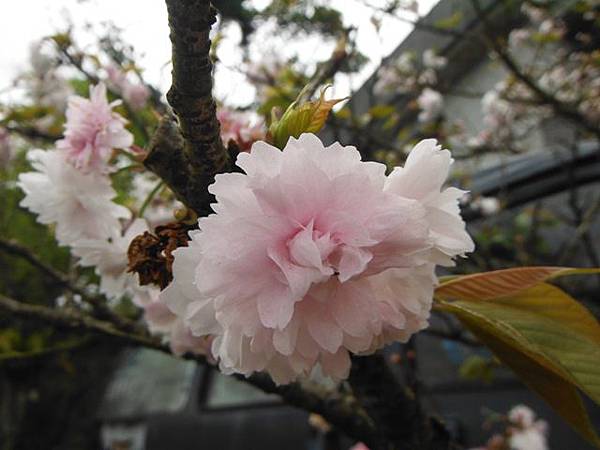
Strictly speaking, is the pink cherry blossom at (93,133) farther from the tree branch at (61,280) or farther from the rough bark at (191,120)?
the tree branch at (61,280)

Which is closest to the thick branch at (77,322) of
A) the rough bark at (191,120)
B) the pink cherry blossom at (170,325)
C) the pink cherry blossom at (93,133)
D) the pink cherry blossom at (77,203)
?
the pink cherry blossom at (170,325)

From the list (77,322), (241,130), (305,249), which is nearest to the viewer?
(305,249)

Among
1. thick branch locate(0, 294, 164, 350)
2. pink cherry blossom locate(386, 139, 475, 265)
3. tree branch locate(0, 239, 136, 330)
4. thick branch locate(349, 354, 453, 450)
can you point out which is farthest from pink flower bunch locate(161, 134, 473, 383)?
tree branch locate(0, 239, 136, 330)

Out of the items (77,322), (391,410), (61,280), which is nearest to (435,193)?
(391,410)

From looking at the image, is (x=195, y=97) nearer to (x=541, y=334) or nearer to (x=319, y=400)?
(x=541, y=334)

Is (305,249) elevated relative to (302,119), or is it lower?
lower

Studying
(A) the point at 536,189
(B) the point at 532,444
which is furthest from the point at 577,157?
(B) the point at 532,444

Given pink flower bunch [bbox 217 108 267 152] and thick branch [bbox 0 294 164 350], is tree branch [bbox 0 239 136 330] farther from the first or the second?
pink flower bunch [bbox 217 108 267 152]
